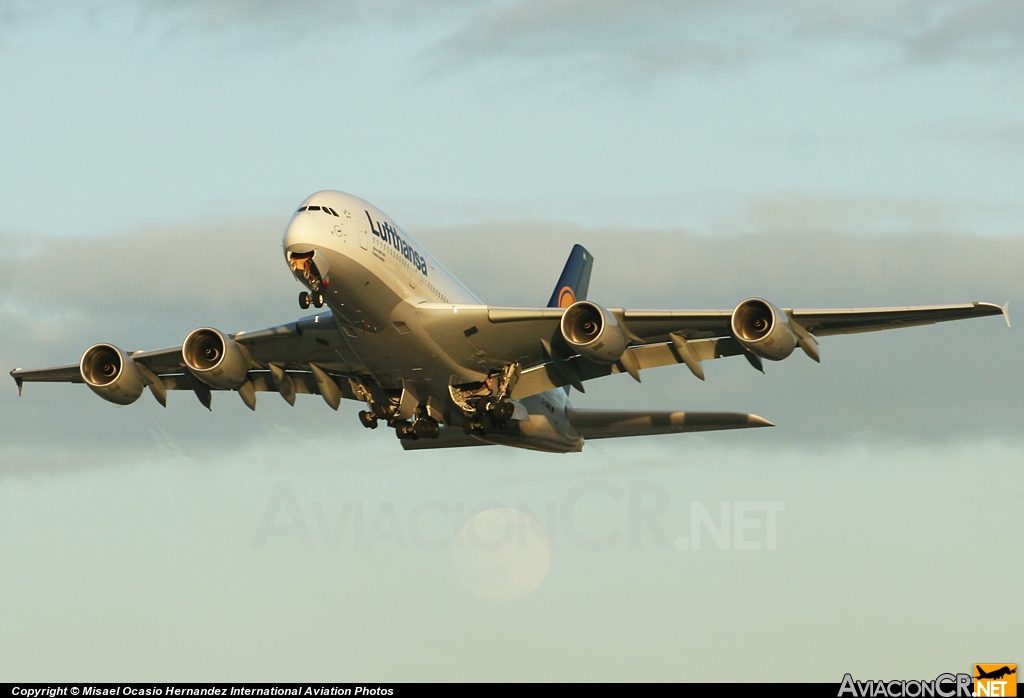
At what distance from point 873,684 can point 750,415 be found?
11.2m

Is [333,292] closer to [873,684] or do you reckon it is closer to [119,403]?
[119,403]

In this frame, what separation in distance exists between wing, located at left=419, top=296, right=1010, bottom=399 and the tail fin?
9612 mm

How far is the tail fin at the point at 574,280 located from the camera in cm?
4928

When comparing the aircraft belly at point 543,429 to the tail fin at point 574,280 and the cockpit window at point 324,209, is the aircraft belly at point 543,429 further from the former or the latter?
the cockpit window at point 324,209

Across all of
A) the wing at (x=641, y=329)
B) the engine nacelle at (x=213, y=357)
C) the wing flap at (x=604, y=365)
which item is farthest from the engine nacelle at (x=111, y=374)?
the wing flap at (x=604, y=365)

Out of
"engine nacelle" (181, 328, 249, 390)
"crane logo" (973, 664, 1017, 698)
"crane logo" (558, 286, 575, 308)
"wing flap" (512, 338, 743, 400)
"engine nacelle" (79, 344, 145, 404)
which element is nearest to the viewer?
"crane logo" (973, 664, 1017, 698)

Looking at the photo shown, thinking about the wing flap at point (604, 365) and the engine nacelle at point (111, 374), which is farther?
the engine nacelle at point (111, 374)

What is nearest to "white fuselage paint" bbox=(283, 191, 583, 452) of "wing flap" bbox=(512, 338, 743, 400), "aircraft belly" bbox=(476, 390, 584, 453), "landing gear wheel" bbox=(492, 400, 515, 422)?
"landing gear wheel" bbox=(492, 400, 515, 422)

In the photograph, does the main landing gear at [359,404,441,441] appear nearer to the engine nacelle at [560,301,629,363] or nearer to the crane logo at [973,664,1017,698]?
the engine nacelle at [560,301,629,363]

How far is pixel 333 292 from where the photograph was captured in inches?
1346

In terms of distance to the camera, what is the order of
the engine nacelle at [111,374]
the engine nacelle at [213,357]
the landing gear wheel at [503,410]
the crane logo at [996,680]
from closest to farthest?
the crane logo at [996,680] < the landing gear wheel at [503,410] < the engine nacelle at [213,357] < the engine nacelle at [111,374]

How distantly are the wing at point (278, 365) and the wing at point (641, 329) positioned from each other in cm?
359

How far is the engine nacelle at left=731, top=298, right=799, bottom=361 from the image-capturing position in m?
34.8

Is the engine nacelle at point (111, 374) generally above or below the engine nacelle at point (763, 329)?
above
